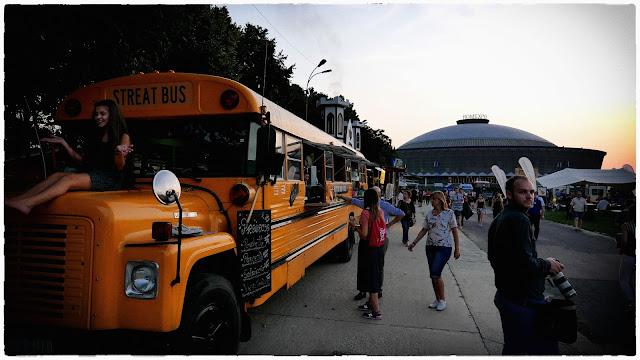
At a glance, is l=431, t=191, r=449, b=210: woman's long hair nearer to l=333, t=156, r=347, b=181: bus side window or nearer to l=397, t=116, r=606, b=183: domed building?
l=333, t=156, r=347, b=181: bus side window

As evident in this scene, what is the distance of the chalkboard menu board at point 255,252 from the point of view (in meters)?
3.34

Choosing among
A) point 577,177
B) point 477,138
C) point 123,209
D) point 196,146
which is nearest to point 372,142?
point 577,177

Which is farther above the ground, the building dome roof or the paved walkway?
the building dome roof

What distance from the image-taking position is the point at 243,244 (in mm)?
3355

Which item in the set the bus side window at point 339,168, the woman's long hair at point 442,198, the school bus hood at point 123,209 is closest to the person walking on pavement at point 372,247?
the woman's long hair at point 442,198

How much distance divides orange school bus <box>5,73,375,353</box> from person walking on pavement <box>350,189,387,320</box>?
83cm

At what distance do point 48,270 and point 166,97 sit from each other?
185 centimetres

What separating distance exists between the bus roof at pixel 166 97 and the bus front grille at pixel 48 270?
1579mm

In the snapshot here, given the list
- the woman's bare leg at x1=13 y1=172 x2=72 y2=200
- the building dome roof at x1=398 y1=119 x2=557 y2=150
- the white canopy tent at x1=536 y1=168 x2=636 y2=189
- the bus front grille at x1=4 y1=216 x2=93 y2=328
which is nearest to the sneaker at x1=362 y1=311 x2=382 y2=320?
the bus front grille at x1=4 y1=216 x2=93 y2=328

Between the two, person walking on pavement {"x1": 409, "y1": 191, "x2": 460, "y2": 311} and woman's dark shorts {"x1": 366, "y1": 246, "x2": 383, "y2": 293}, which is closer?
woman's dark shorts {"x1": 366, "y1": 246, "x2": 383, "y2": 293}

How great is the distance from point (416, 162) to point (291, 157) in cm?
8763

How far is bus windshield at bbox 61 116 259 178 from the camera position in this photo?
3641mm

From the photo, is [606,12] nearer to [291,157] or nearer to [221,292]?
[291,157]

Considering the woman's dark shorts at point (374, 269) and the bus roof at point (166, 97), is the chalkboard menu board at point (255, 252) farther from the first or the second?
the woman's dark shorts at point (374, 269)
